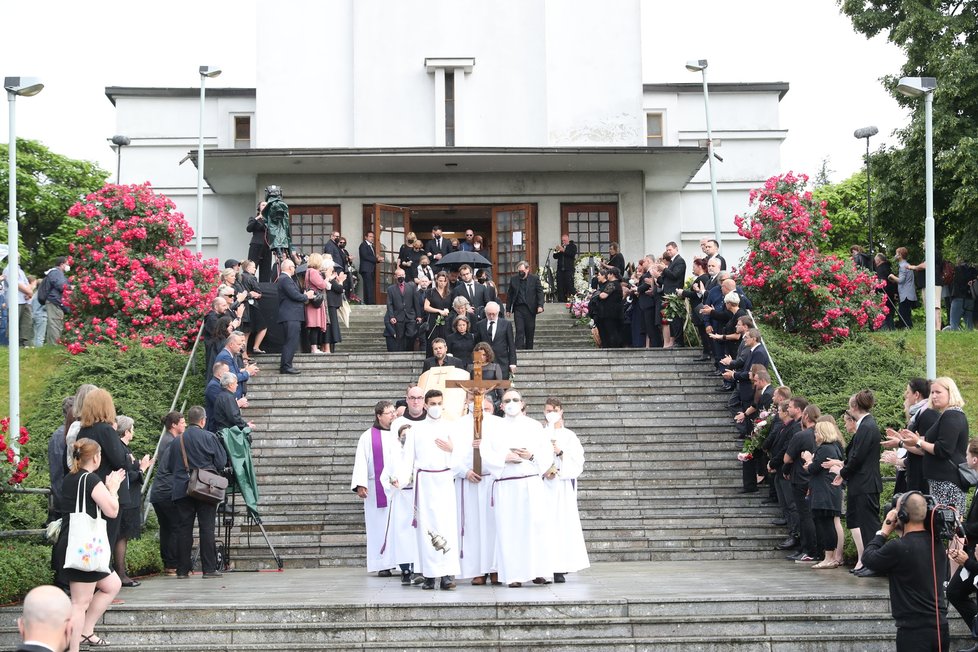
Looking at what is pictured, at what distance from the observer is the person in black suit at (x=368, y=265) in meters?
29.2

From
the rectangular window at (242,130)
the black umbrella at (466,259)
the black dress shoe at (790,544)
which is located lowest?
the black dress shoe at (790,544)

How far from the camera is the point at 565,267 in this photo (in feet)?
97.7

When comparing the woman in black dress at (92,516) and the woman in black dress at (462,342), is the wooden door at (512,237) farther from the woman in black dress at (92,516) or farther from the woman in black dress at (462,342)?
the woman in black dress at (92,516)

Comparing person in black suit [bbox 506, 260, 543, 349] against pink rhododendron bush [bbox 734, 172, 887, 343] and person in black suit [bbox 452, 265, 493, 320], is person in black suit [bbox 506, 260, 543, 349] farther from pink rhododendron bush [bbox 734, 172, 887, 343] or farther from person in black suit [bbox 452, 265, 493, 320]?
pink rhododendron bush [bbox 734, 172, 887, 343]

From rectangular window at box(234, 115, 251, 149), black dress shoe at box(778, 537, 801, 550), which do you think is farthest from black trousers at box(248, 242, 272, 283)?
rectangular window at box(234, 115, 251, 149)

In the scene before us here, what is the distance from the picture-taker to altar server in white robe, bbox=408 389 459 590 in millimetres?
12594

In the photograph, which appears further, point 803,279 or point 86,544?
point 803,279

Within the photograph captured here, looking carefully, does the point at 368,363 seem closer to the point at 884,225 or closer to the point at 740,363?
the point at 740,363

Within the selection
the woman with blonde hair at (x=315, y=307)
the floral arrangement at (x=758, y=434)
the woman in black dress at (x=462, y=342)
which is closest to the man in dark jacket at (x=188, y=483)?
the woman in black dress at (x=462, y=342)

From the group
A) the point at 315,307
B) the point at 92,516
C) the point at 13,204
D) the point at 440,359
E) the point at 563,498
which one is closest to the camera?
the point at 92,516

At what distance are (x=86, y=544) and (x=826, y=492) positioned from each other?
7774mm

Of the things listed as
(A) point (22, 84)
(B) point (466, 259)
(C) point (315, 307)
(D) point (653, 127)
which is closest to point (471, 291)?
(B) point (466, 259)

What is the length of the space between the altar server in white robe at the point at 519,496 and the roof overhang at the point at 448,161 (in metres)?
17.0

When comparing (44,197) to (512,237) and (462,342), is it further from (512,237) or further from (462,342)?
(462,342)
